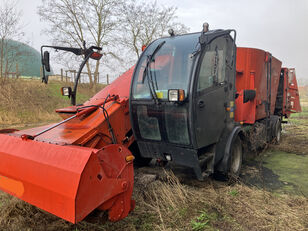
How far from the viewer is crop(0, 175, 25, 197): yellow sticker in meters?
2.55

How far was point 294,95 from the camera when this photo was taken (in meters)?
8.83

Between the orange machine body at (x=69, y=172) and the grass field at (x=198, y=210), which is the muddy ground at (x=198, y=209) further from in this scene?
the orange machine body at (x=69, y=172)

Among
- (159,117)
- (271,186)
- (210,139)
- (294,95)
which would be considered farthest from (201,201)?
(294,95)

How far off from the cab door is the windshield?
0.63 feet

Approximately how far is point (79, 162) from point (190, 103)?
1.56 metres

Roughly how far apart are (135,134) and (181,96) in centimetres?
111

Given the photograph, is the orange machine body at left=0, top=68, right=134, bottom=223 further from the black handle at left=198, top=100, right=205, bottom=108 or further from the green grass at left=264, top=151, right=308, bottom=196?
the green grass at left=264, top=151, right=308, bottom=196

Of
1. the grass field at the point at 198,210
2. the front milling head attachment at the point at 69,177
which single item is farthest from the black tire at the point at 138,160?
the front milling head attachment at the point at 69,177

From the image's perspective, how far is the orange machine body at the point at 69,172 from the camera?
2174 millimetres

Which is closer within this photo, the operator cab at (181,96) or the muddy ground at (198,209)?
the muddy ground at (198,209)

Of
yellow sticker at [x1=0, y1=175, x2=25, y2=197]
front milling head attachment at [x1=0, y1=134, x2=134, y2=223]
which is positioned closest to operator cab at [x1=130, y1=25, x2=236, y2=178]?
front milling head attachment at [x1=0, y1=134, x2=134, y2=223]

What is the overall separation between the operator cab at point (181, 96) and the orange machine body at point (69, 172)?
30.3 inches

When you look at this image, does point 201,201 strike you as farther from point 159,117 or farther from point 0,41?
point 0,41

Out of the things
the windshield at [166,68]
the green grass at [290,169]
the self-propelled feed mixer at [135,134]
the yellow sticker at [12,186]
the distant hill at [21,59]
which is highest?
the distant hill at [21,59]
